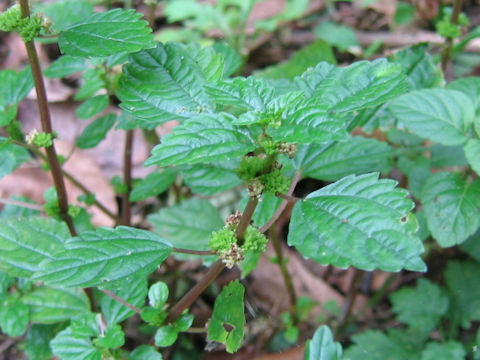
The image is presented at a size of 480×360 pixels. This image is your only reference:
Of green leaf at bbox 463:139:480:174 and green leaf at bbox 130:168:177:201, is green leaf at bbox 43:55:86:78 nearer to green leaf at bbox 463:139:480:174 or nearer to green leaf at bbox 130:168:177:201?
green leaf at bbox 130:168:177:201

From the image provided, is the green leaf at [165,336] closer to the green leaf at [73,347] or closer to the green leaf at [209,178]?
the green leaf at [73,347]

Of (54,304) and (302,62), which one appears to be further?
(302,62)

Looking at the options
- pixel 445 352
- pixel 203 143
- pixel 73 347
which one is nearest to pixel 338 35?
pixel 445 352

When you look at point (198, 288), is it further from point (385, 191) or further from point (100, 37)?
point (100, 37)

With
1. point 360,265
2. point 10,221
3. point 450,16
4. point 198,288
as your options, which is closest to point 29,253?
point 10,221

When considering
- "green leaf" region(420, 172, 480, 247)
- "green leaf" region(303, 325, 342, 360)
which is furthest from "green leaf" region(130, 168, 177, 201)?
"green leaf" region(420, 172, 480, 247)

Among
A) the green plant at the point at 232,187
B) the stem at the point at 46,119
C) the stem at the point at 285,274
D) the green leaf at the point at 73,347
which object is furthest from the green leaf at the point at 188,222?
the green leaf at the point at 73,347

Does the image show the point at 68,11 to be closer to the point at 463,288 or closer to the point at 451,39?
the point at 451,39
